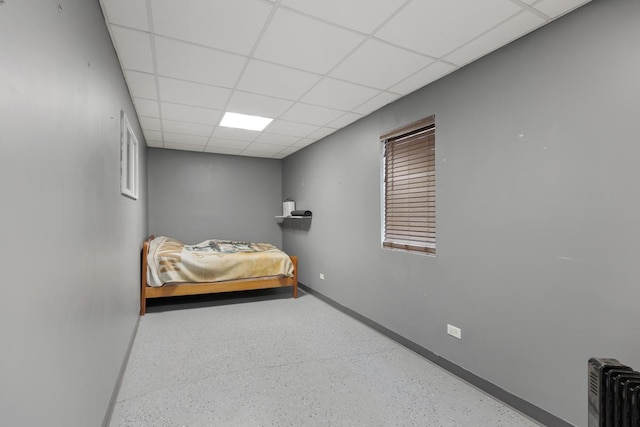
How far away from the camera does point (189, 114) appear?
357 cm

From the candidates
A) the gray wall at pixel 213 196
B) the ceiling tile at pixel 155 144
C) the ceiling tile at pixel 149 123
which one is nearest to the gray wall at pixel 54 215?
the ceiling tile at pixel 149 123

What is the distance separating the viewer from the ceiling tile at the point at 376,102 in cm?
303

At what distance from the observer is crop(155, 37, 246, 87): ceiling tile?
217 cm

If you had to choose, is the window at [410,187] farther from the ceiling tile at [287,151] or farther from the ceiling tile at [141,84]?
the ceiling tile at [287,151]

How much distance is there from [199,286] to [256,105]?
8.29 ft

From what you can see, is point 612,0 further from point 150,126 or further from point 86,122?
point 150,126

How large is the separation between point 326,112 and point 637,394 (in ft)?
10.2

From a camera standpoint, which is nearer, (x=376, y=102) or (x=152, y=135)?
(x=376, y=102)

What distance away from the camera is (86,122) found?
4.76 feet

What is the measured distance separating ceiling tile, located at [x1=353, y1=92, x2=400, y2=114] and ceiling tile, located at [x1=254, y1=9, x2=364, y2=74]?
799 millimetres

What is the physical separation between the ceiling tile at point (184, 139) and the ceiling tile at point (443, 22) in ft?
11.4

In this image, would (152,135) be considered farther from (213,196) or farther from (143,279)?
(143,279)

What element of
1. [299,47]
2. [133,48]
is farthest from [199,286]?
[299,47]

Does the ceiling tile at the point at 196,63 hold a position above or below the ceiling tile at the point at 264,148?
above
